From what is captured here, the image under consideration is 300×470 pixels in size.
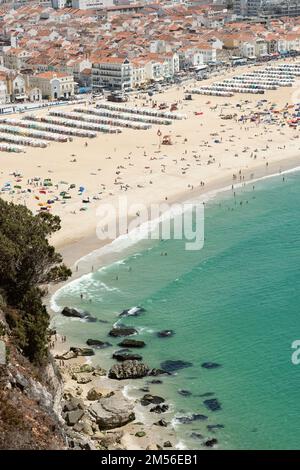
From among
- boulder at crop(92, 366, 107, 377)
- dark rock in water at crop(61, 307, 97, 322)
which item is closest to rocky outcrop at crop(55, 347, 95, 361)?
boulder at crop(92, 366, 107, 377)

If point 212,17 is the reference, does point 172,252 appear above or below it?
below

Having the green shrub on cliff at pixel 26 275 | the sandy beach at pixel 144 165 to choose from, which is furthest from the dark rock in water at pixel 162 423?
the sandy beach at pixel 144 165

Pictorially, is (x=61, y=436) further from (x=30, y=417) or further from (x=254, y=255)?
(x=254, y=255)

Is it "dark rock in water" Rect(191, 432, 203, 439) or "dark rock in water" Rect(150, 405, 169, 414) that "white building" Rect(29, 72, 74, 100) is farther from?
"dark rock in water" Rect(191, 432, 203, 439)

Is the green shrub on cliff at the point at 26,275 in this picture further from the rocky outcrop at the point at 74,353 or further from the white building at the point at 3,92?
the white building at the point at 3,92

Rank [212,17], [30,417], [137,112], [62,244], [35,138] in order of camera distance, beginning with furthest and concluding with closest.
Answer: [212,17]
[137,112]
[35,138]
[62,244]
[30,417]

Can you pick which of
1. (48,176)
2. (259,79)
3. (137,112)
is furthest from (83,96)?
(48,176)

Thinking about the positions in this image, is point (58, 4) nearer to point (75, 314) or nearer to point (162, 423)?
point (75, 314)
